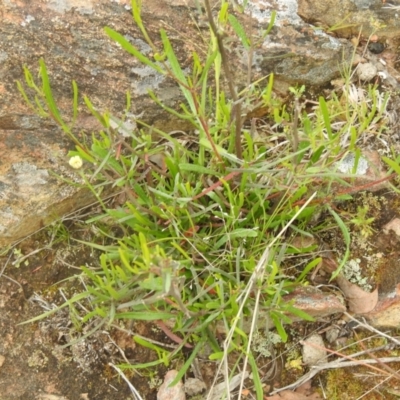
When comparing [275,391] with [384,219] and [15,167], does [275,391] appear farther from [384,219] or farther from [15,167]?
[15,167]

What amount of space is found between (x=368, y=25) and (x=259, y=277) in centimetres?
139

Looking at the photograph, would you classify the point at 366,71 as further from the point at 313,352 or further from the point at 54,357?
the point at 54,357

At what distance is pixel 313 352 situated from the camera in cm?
209

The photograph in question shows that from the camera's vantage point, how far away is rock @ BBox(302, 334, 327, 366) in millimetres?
2088

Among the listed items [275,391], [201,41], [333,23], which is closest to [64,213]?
[201,41]

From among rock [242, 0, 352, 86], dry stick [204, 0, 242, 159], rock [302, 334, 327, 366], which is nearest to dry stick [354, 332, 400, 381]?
rock [302, 334, 327, 366]

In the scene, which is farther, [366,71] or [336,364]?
[366,71]

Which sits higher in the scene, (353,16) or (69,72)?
(353,16)

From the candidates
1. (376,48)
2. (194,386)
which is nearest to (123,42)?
(194,386)

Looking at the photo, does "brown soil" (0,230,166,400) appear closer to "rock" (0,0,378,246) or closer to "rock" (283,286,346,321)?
"rock" (0,0,378,246)

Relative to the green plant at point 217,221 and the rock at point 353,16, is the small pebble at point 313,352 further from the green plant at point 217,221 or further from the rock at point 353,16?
the rock at point 353,16

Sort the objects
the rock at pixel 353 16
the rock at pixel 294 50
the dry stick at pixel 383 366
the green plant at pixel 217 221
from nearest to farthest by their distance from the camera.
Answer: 1. the green plant at pixel 217 221
2. the dry stick at pixel 383 366
3. the rock at pixel 294 50
4. the rock at pixel 353 16

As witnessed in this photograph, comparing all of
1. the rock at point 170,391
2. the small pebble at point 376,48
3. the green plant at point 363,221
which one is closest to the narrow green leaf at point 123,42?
the green plant at point 363,221

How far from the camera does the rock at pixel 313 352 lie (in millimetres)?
2088
